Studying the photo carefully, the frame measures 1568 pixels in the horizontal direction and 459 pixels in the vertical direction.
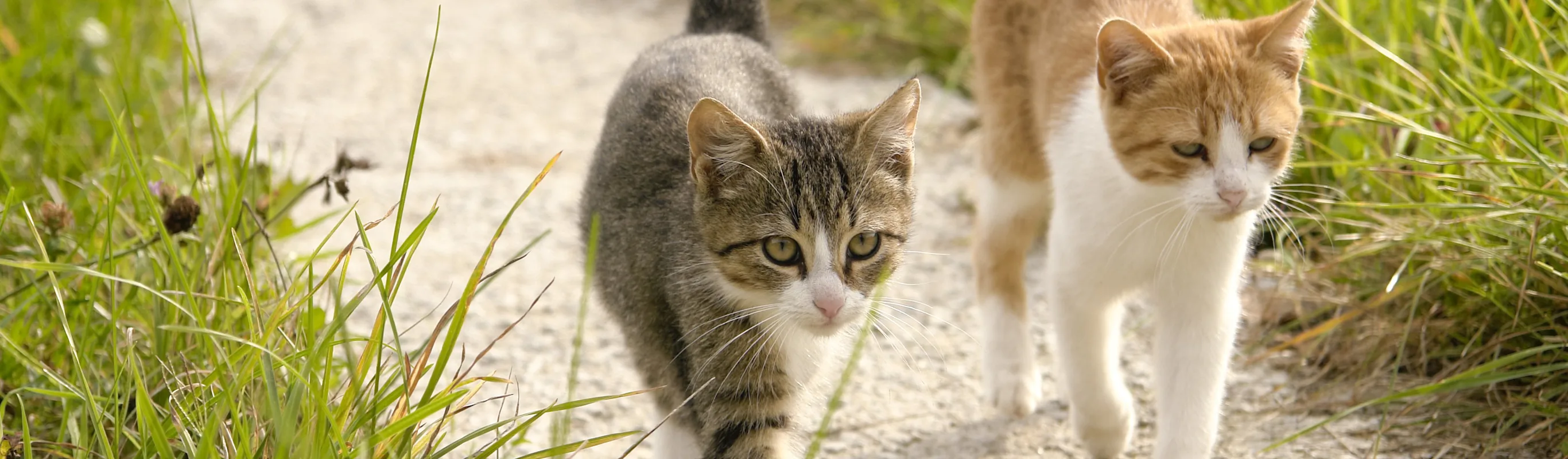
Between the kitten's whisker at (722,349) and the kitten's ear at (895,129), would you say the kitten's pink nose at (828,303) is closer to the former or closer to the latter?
the kitten's whisker at (722,349)

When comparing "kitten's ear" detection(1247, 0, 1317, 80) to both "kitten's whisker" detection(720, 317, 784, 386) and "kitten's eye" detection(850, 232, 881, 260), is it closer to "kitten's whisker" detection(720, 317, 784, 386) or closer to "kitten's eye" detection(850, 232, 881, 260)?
"kitten's eye" detection(850, 232, 881, 260)

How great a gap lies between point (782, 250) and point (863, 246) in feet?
0.61

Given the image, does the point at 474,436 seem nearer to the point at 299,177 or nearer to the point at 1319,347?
the point at 1319,347

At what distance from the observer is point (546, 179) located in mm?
5215

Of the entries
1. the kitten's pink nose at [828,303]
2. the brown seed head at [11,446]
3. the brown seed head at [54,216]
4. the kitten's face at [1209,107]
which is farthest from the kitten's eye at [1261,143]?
the brown seed head at [54,216]

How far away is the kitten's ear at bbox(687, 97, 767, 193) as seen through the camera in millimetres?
2385

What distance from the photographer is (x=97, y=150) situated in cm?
418

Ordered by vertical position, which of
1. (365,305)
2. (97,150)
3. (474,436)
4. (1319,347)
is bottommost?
(1319,347)

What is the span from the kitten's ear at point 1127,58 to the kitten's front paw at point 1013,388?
0.96 metres

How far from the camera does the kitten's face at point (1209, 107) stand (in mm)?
2645

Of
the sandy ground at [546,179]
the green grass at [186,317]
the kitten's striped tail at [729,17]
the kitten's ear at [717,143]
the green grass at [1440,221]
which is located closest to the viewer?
the green grass at [186,317]

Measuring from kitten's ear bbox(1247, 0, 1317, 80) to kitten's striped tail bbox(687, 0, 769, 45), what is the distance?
1.41 meters

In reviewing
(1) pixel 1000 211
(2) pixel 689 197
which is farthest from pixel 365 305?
(1) pixel 1000 211

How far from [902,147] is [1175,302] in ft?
2.60
